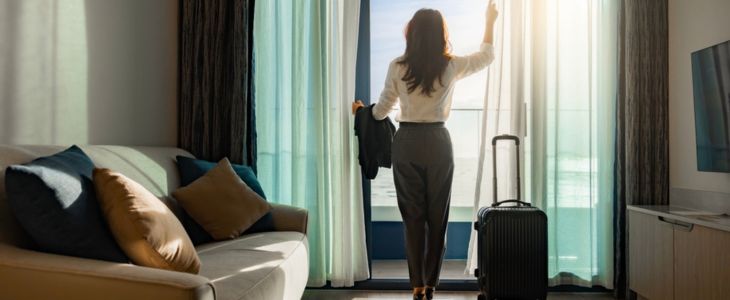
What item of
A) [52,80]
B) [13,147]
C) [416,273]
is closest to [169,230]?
[13,147]

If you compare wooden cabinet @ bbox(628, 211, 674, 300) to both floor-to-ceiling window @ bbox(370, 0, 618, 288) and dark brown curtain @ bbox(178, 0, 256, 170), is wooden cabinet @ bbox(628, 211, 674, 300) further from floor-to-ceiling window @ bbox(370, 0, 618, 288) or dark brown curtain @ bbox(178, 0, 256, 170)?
dark brown curtain @ bbox(178, 0, 256, 170)

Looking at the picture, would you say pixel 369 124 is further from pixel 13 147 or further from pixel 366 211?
pixel 13 147

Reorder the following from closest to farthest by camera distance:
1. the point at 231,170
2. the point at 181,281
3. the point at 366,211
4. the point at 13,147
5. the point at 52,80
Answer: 1. the point at 181,281
2. the point at 13,147
3. the point at 52,80
4. the point at 231,170
5. the point at 366,211

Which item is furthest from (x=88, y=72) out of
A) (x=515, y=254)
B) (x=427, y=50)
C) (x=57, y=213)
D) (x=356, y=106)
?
(x=515, y=254)

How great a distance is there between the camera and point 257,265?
2.10 m

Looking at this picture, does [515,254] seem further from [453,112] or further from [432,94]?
[453,112]

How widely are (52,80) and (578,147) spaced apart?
2.82m

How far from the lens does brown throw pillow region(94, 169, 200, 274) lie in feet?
5.37

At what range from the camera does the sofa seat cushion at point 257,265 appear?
71.7 inches

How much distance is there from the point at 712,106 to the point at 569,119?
2.82 feet

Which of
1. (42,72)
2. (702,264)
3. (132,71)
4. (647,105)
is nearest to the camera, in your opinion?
(42,72)

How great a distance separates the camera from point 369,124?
3230 mm

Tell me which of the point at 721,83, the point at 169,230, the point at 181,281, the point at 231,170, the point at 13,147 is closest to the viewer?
the point at 181,281

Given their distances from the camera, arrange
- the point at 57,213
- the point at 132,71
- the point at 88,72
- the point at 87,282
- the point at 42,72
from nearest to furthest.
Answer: the point at 87,282
the point at 57,213
the point at 42,72
the point at 88,72
the point at 132,71
